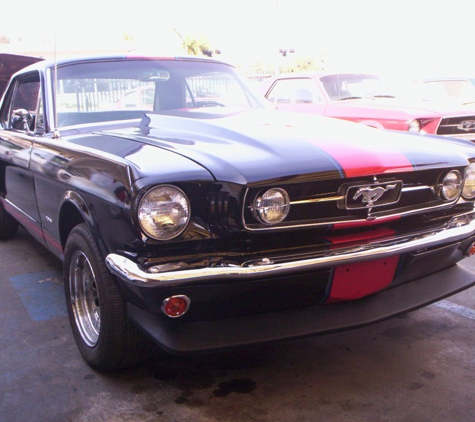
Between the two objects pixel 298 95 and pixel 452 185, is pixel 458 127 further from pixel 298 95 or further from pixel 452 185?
pixel 452 185

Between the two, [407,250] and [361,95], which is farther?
[361,95]

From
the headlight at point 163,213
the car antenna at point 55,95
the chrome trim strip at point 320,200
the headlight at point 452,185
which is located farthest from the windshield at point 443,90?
the headlight at point 163,213

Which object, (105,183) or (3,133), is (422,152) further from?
(3,133)

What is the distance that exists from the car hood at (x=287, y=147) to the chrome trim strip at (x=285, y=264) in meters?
0.31

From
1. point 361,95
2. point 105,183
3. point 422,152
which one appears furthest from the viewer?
point 361,95

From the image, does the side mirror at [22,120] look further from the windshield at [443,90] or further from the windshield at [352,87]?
the windshield at [443,90]

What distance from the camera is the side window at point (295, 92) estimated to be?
8.27 meters

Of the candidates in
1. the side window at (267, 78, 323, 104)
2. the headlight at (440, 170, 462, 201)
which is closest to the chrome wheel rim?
the headlight at (440, 170, 462, 201)

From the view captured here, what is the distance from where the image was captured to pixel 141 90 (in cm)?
378

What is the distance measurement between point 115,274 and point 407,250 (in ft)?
4.03

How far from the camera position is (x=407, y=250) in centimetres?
249

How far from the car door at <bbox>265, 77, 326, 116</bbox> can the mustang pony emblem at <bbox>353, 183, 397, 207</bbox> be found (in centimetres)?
558

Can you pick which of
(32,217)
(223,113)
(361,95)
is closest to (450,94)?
(361,95)

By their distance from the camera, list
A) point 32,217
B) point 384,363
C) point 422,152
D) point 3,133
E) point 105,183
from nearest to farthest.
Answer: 1. point 105,183
2. point 422,152
3. point 384,363
4. point 32,217
5. point 3,133
